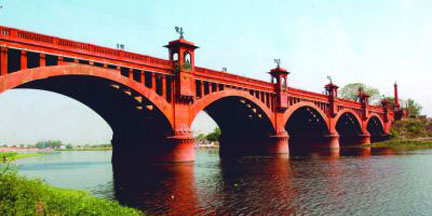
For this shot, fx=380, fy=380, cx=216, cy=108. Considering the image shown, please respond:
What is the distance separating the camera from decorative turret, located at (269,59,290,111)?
201 feet

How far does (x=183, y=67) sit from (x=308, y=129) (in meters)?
47.1

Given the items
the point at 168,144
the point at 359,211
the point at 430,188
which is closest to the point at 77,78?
the point at 168,144

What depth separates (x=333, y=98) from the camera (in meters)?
80.3

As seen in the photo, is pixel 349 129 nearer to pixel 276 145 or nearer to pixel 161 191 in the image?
pixel 276 145

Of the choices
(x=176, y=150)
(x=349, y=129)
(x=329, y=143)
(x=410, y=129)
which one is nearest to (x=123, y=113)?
(x=176, y=150)

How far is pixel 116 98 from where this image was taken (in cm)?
3844

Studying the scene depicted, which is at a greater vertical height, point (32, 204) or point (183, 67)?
point (183, 67)

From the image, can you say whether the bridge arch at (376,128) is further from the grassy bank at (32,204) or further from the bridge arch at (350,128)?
the grassy bank at (32,204)

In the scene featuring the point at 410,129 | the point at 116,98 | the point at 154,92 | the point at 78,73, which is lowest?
the point at 410,129

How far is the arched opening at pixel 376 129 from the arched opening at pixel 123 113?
85185 millimetres

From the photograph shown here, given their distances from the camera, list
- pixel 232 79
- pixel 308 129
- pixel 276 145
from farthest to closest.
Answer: pixel 308 129, pixel 276 145, pixel 232 79

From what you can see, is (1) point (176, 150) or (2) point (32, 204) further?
(1) point (176, 150)

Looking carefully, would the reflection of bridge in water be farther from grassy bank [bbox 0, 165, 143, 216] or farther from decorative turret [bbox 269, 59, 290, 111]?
decorative turret [bbox 269, 59, 290, 111]

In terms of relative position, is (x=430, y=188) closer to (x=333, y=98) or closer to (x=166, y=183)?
(x=166, y=183)
